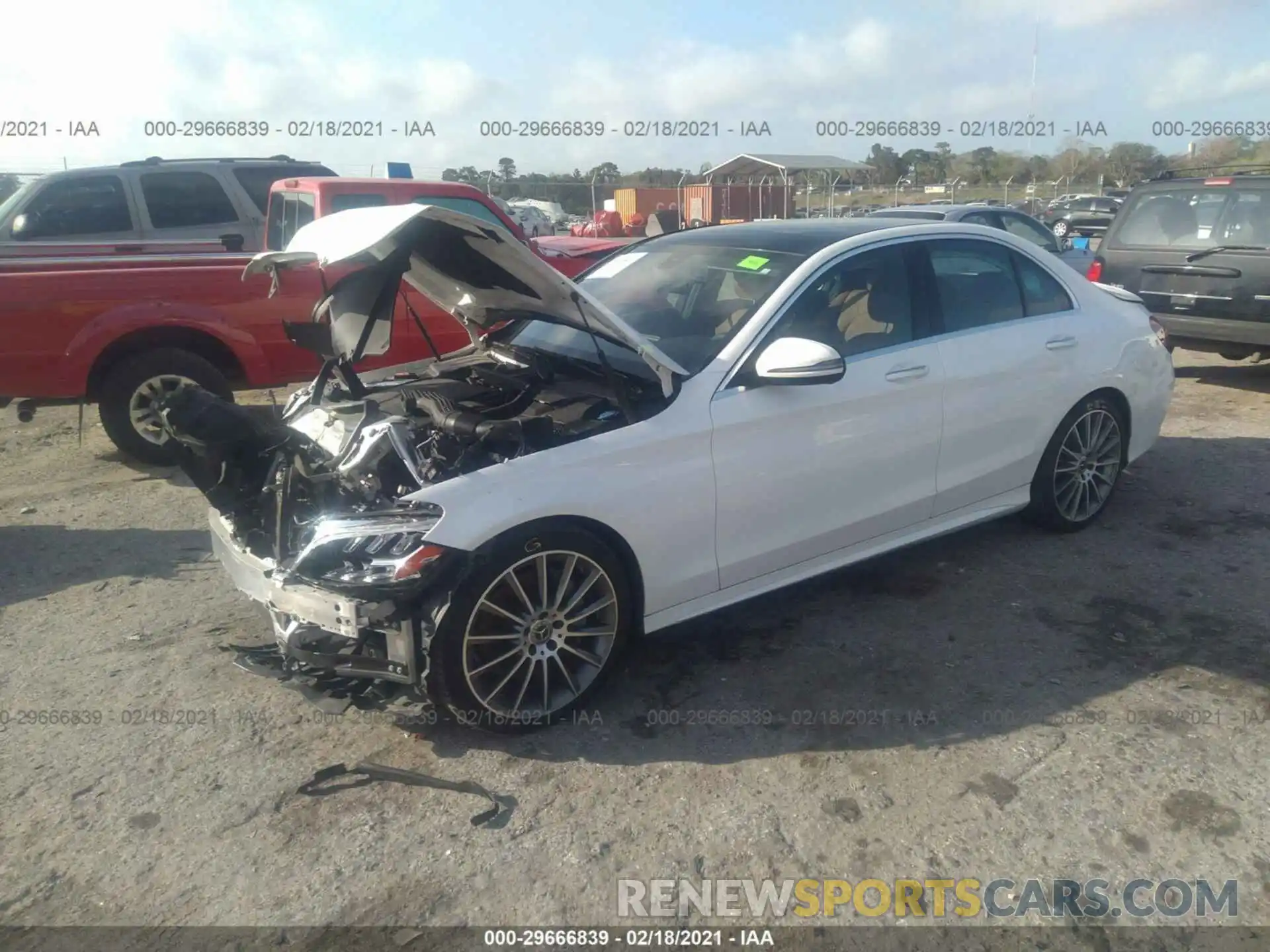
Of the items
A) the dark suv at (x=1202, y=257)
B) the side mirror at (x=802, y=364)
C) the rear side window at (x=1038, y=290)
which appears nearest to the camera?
the side mirror at (x=802, y=364)

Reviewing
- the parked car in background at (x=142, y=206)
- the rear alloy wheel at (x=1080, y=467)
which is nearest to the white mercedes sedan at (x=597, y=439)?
the rear alloy wheel at (x=1080, y=467)

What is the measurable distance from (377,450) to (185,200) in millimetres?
8031

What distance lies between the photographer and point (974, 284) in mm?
4770

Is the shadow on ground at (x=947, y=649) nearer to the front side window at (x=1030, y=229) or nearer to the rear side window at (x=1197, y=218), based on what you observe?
the rear side window at (x=1197, y=218)

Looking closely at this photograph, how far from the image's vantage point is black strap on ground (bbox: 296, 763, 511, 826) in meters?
3.23

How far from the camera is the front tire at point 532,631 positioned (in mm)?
3285

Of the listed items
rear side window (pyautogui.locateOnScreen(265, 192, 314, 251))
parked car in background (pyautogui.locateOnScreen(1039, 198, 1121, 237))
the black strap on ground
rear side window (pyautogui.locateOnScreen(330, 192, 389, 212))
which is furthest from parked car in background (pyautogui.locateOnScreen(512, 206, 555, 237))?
the black strap on ground

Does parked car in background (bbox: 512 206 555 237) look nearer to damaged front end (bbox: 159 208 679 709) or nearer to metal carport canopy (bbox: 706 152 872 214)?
metal carport canopy (bbox: 706 152 872 214)

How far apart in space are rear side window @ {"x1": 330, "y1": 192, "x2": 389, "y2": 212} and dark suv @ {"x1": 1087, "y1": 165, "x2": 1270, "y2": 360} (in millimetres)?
6734

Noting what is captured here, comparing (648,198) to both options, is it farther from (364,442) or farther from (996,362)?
(364,442)

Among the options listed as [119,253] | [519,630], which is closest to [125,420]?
[119,253]

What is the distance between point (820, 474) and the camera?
4.03 m

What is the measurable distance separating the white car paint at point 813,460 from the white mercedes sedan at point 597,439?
1 centimetres

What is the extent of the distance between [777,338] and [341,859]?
251cm
